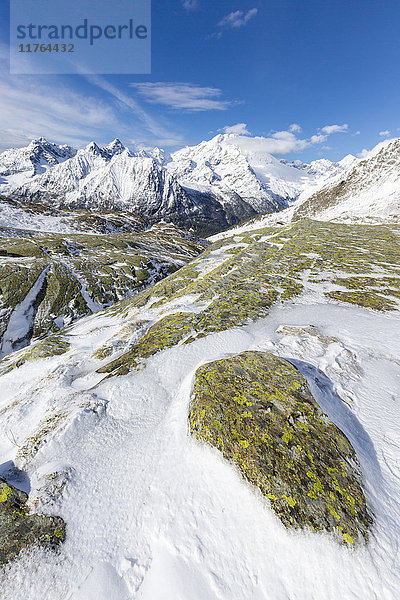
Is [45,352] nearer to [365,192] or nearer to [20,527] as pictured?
[20,527]

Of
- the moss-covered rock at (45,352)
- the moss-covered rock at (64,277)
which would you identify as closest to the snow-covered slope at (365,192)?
the moss-covered rock at (64,277)

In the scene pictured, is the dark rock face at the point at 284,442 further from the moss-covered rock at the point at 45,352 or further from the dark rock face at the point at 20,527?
the moss-covered rock at the point at 45,352

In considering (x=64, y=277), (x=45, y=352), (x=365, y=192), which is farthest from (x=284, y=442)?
(x=365, y=192)

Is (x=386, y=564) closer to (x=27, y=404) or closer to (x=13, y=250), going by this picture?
(x=27, y=404)

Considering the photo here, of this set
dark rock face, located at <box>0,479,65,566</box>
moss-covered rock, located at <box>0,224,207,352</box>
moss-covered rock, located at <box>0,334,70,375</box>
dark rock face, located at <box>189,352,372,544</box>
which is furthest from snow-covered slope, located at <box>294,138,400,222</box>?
dark rock face, located at <box>0,479,65,566</box>

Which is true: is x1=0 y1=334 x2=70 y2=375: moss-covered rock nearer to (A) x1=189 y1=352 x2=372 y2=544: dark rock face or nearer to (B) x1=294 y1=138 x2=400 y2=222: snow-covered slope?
(A) x1=189 y1=352 x2=372 y2=544: dark rock face

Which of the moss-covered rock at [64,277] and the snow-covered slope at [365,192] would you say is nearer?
the moss-covered rock at [64,277]

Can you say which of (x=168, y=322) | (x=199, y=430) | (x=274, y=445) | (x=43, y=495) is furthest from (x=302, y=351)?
(x=43, y=495)
